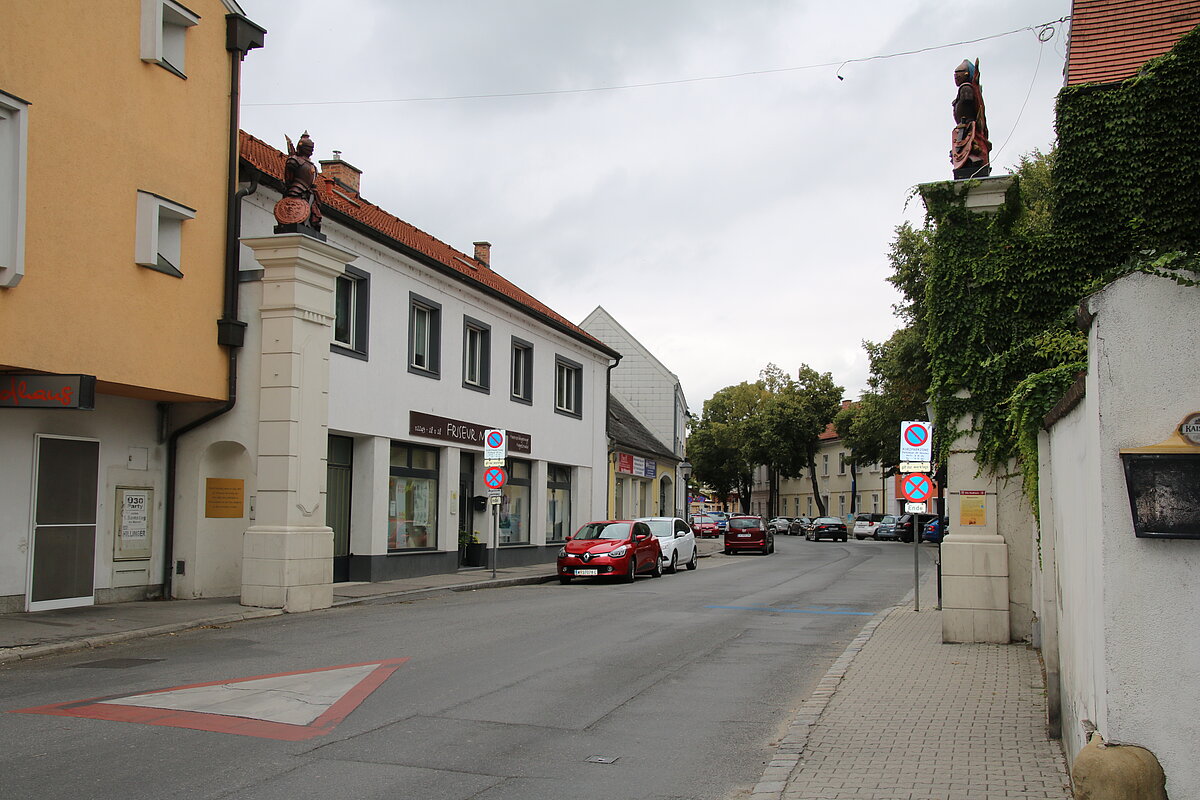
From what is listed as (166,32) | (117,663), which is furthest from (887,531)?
(117,663)

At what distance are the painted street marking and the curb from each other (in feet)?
10.6

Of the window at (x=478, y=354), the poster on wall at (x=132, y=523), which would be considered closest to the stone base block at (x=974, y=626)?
the poster on wall at (x=132, y=523)

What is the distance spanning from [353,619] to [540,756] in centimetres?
847

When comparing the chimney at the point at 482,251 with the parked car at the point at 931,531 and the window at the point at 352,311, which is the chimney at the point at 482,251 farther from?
the parked car at the point at 931,531

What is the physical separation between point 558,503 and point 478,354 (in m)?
7.04

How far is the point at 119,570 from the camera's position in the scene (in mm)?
15781

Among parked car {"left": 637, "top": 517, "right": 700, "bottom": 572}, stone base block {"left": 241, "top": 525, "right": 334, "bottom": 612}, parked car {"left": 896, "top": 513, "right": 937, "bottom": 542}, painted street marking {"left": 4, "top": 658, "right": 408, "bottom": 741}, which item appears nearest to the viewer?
painted street marking {"left": 4, "top": 658, "right": 408, "bottom": 741}

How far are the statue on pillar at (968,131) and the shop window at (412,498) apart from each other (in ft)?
42.3

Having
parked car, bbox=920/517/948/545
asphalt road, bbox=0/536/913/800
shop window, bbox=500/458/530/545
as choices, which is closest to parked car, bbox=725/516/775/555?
shop window, bbox=500/458/530/545

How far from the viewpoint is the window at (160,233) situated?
568 inches

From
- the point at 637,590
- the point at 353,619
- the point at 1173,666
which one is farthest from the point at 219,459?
the point at 1173,666

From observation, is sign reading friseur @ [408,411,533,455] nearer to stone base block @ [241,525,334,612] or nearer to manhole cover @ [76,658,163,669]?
stone base block @ [241,525,334,612]

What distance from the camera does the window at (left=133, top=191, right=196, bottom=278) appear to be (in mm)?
14438

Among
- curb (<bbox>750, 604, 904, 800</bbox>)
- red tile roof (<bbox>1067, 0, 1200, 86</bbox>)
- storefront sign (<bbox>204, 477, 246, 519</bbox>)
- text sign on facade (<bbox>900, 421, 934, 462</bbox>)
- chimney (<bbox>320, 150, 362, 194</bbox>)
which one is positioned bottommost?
curb (<bbox>750, 604, 904, 800</bbox>)
